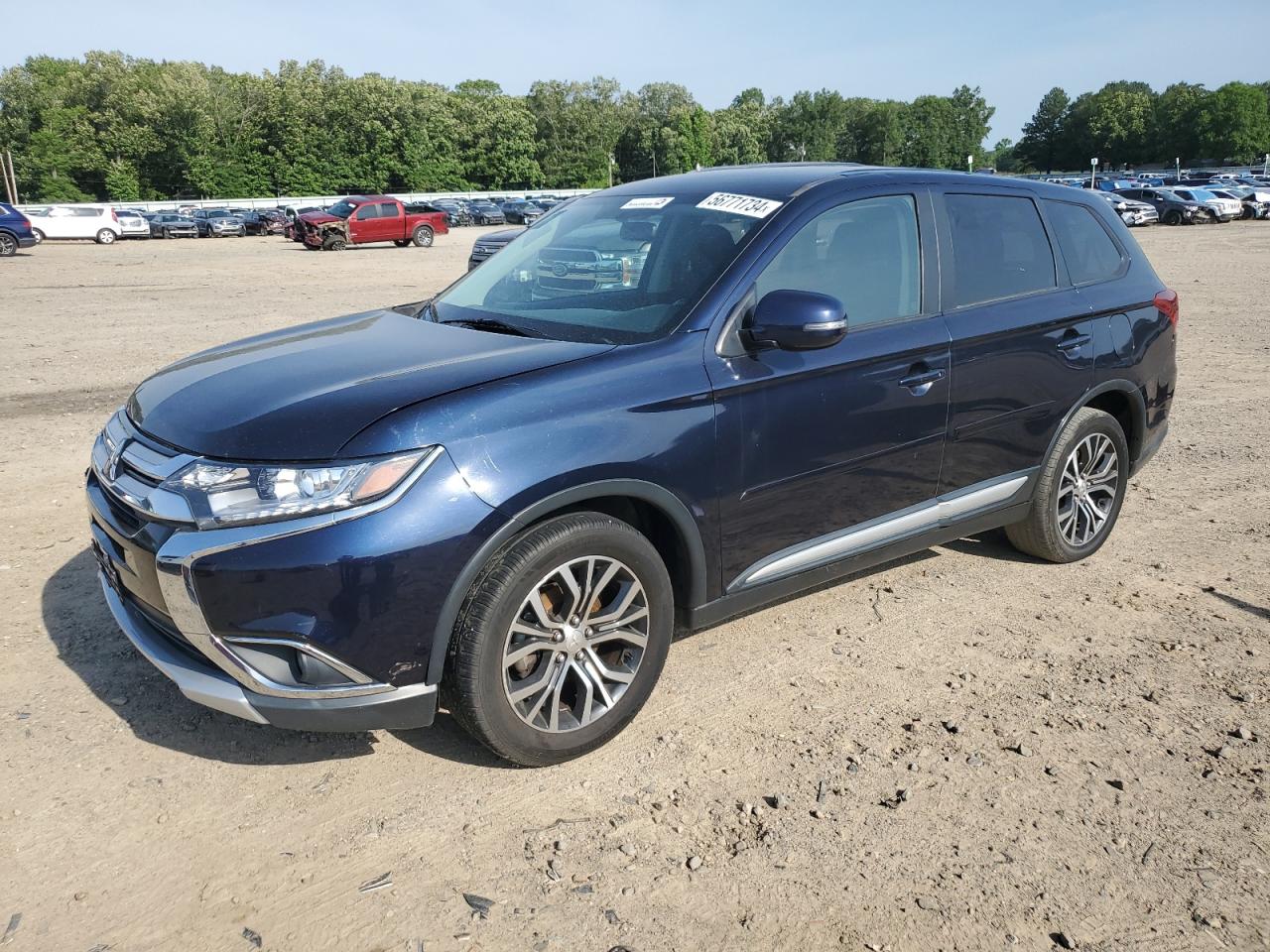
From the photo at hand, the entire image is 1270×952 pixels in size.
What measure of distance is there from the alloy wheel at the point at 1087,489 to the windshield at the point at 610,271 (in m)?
2.16

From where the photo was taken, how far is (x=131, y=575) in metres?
3.08

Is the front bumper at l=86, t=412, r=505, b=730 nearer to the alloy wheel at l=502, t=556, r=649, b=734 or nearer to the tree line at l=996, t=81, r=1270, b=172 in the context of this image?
the alloy wheel at l=502, t=556, r=649, b=734

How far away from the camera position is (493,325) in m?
3.84

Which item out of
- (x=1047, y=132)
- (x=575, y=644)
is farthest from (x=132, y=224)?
(x=1047, y=132)

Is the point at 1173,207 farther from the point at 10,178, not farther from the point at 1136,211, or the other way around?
the point at 10,178

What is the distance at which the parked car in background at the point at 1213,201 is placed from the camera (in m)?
43.9

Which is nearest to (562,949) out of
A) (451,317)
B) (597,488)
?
(597,488)

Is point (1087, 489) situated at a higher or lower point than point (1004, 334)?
lower

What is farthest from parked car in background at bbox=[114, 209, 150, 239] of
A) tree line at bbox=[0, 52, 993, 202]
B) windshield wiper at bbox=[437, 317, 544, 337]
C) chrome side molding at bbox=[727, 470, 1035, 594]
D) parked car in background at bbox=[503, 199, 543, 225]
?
chrome side molding at bbox=[727, 470, 1035, 594]

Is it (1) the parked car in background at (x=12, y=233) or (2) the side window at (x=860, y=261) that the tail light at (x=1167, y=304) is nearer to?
(2) the side window at (x=860, y=261)

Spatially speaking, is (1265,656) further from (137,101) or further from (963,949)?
(137,101)

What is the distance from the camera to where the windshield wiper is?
3689 mm

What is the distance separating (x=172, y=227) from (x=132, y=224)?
390 cm

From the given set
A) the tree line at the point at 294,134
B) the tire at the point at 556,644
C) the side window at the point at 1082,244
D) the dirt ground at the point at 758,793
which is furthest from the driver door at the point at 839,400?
the tree line at the point at 294,134
